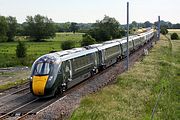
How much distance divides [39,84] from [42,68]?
1270mm

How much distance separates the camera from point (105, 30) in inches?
4473

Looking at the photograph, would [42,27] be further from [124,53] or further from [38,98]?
[38,98]

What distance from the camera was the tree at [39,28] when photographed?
502 feet

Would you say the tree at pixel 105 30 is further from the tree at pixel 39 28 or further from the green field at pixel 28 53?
the tree at pixel 39 28

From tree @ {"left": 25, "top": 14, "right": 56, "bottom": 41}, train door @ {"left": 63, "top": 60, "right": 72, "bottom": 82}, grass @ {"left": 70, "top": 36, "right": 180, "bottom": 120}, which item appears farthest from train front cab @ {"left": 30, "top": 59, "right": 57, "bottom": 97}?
tree @ {"left": 25, "top": 14, "right": 56, "bottom": 41}

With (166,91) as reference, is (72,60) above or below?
above

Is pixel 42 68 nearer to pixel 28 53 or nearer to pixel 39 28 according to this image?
pixel 28 53

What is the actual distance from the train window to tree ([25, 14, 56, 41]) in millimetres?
130106

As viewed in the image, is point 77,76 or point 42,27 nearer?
point 77,76

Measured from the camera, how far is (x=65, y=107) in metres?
20.7

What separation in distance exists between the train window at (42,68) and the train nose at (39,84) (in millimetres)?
440

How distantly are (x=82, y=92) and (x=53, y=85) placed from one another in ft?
10.3

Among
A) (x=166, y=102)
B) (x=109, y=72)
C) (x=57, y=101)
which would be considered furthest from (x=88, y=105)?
(x=109, y=72)

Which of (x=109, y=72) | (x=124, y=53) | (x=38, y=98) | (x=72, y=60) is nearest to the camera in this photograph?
(x=38, y=98)
